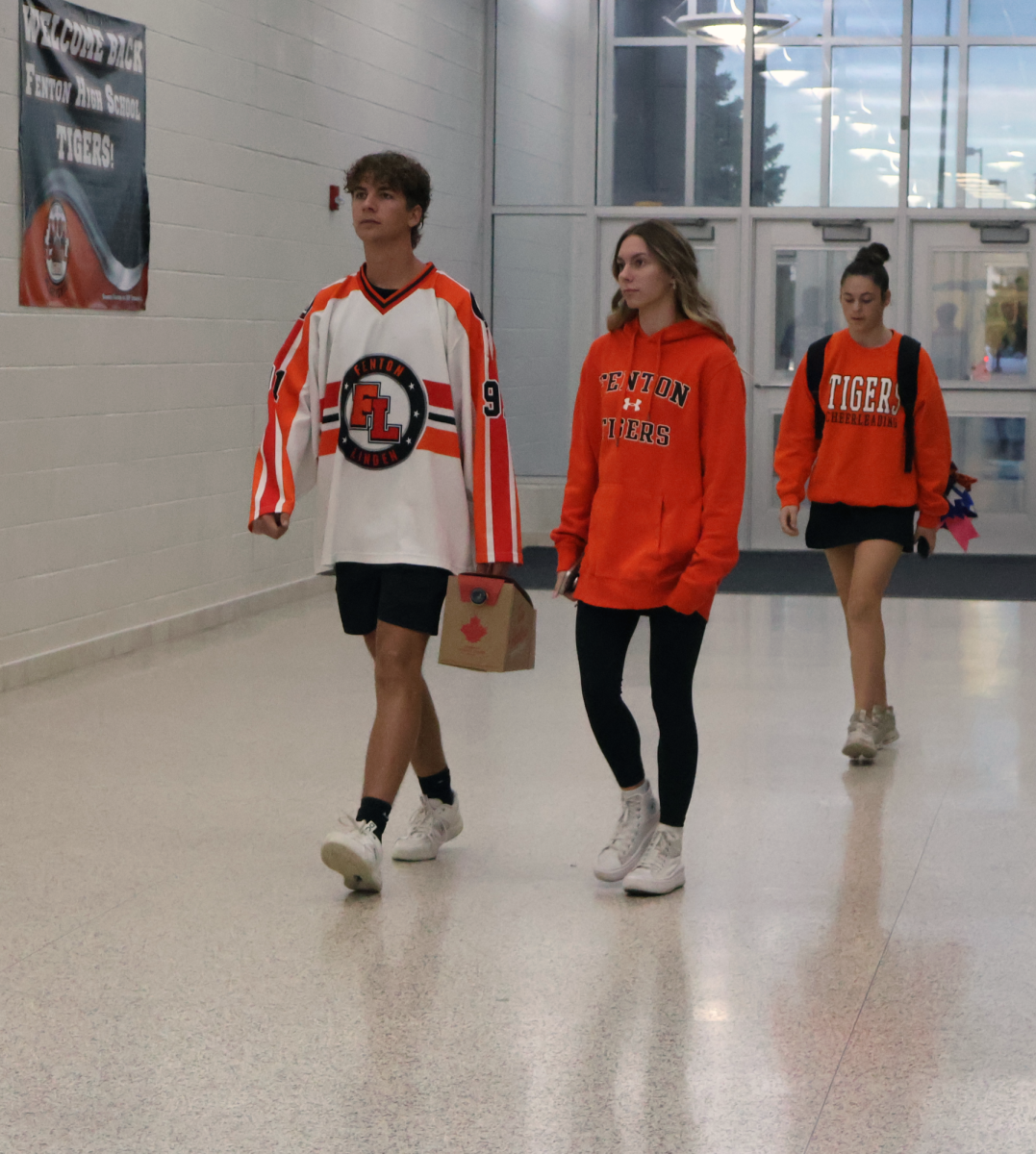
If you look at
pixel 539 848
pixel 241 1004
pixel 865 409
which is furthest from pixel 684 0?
pixel 241 1004

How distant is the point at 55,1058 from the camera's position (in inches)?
102

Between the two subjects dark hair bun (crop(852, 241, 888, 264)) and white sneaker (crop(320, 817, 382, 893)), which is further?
dark hair bun (crop(852, 241, 888, 264))

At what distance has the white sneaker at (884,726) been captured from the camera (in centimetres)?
481

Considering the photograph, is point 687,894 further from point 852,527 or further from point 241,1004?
point 852,527

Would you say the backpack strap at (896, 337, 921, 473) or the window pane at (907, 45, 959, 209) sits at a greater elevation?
the window pane at (907, 45, 959, 209)

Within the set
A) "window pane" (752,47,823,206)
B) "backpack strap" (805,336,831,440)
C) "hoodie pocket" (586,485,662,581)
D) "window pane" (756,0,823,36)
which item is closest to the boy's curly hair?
"hoodie pocket" (586,485,662,581)

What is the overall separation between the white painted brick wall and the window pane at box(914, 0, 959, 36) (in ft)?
11.9

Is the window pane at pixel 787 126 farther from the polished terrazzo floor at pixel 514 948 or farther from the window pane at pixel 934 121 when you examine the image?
the polished terrazzo floor at pixel 514 948

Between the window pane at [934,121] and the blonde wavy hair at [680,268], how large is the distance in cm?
806

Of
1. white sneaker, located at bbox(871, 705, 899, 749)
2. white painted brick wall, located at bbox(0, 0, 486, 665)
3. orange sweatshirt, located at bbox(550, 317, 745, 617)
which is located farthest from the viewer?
white painted brick wall, located at bbox(0, 0, 486, 665)

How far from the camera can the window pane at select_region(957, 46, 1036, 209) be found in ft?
35.3

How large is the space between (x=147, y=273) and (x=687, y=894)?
4291 mm

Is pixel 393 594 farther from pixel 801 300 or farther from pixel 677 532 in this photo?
pixel 801 300

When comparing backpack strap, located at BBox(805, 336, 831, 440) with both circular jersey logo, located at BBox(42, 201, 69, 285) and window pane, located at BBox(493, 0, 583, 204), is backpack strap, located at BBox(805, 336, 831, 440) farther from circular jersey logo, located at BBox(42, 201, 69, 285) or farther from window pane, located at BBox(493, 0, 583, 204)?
window pane, located at BBox(493, 0, 583, 204)
